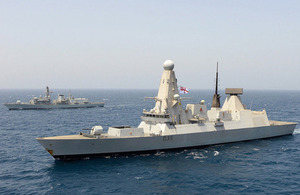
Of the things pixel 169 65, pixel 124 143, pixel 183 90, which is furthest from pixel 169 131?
pixel 169 65

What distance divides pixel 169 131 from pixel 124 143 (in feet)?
16.9

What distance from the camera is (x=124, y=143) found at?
26.3 m

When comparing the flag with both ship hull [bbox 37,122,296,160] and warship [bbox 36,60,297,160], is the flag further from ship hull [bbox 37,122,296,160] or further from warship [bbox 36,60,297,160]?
ship hull [bbox 37,122,296,160]

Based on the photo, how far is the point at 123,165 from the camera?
24.2 meters

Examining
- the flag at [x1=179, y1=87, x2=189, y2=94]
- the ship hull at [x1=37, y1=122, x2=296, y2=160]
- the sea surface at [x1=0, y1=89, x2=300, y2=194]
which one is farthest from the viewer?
the flag at [x1=179, y1=87, x2=189, y2=94]

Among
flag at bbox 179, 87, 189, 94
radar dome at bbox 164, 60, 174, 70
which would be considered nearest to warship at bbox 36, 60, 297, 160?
radar dome at bbox 164, 60, 174, 70

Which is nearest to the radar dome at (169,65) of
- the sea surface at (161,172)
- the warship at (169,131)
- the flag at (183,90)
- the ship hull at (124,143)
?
the warship at (169,131)

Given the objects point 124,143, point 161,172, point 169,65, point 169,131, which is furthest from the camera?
point 169,65

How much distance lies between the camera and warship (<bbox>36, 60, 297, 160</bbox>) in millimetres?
25297

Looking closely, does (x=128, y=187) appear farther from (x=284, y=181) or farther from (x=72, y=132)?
(x=72, y=132)

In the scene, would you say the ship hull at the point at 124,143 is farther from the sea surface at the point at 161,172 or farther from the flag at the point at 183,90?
the flag at the point at 183,90

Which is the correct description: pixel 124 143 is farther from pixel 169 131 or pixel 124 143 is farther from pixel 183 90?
pixel 183 90

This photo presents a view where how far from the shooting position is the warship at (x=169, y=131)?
25.3 meters

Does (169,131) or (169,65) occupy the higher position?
(169,65)
